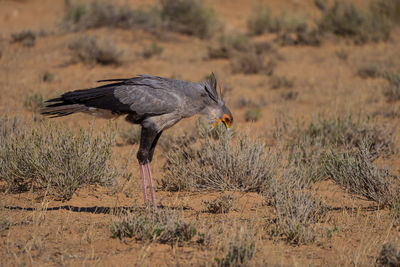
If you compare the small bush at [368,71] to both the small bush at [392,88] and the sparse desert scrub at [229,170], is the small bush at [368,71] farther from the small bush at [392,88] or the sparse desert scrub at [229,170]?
the sparse desert scrub at [229,170]

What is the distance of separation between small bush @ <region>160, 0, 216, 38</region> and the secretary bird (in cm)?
1216

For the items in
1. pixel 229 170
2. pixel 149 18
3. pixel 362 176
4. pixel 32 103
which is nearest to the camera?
pixel 362 176

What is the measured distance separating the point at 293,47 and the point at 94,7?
7117 mm

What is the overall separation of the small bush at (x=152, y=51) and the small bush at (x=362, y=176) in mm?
9197

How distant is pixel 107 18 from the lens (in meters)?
16.0

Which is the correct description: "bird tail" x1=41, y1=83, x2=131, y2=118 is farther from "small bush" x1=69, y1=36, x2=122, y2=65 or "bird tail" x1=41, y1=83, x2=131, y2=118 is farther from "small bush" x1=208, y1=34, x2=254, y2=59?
"small bush" x1=208, y1=34, x2=254, y2=59

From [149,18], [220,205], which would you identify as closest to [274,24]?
[149,18]

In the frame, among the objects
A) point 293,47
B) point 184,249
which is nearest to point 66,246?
point 184,249

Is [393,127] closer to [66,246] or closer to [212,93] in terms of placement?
[212,93]

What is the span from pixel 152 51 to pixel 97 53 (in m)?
2.00

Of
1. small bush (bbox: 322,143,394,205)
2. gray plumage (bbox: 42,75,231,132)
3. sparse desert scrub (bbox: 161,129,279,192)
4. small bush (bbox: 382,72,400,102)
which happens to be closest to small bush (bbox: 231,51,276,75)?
small bush (bbox: 382,72,400,102)

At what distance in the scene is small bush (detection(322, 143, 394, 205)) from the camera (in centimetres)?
502

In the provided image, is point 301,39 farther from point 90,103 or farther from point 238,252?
point 238,252

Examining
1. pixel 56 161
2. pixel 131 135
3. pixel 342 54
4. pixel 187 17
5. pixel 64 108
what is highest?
pixel 187 17
